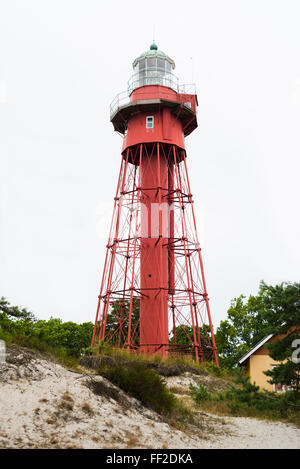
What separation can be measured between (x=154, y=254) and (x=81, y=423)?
58.2ft

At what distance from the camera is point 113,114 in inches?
1248

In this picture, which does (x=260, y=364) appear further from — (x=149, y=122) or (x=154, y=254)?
(x=149, y=122)

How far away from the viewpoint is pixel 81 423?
10914mm

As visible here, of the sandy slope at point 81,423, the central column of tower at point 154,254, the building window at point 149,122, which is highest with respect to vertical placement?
the building window at point 149,122

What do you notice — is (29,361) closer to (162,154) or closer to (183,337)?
(162,154)

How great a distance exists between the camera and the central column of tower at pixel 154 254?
2681cm

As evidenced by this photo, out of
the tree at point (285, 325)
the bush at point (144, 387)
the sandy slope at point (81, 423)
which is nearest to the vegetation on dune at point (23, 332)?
the sandy slope at point (81, 423)

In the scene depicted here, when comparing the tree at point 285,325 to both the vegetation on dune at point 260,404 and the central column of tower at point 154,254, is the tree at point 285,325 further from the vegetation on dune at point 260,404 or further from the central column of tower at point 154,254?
the central column of tower at point 154,254

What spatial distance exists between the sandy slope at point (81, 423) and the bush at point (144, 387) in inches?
20.4

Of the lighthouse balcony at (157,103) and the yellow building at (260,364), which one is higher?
the lighthouse balcony at (157,103)

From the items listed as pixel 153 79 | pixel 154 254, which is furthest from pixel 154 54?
pixel 154 254

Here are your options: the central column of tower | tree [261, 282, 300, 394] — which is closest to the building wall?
the central column of tower

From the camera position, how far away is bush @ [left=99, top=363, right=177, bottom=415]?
14109mm
